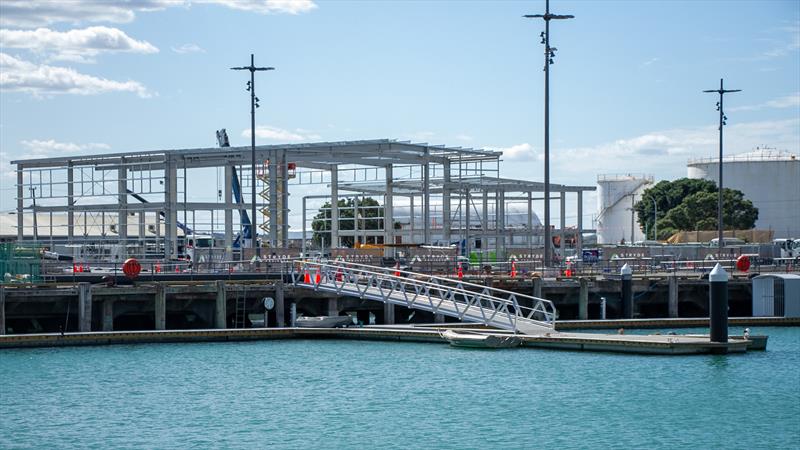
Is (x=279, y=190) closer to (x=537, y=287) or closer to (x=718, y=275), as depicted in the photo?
(x=537, y=287)

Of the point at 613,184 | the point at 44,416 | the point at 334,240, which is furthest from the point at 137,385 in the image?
the point at 613,184

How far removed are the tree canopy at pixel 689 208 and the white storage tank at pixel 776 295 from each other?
8190cm

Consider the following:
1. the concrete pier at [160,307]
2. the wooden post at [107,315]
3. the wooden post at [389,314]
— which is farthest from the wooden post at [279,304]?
the wooden post at [107,315]

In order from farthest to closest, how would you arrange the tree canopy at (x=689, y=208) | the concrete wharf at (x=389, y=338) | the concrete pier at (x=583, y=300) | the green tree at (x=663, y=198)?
the green tree at (x=663, y=198) → the tree canopy at (x=689, y=208) → the concrete pier at (x=583, y=300) → the concrete wharf at (x=389, y=338)

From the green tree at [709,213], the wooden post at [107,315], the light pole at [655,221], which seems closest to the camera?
the wooden post at [107,315]

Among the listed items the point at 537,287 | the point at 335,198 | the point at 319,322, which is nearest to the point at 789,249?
the point at 335,198

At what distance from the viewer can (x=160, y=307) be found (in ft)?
176

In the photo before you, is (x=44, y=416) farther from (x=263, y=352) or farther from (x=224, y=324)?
(x=224, y=324)

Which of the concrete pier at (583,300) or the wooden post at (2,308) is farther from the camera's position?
the concrete pier at (583,300)

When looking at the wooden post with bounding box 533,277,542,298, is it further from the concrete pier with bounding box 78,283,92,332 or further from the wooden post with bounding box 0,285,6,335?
the wooden post with bounding box 0,285,6,335

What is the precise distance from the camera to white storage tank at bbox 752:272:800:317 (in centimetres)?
6128

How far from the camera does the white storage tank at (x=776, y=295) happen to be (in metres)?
61.3

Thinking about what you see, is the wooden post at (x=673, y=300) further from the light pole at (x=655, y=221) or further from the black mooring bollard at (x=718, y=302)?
the light pole at (x=655, y=221)

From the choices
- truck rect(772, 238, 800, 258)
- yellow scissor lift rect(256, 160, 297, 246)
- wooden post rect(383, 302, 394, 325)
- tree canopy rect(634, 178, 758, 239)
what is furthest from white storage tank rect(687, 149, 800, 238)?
wooden post rect(383, 302, 394, 325)
